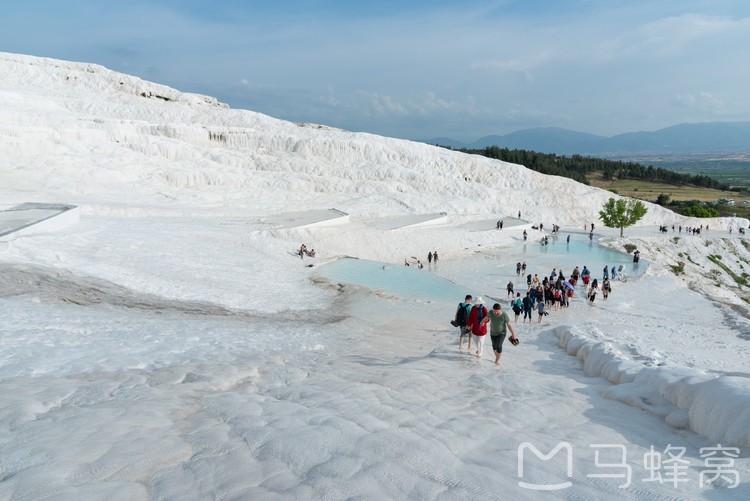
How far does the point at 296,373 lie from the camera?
27.5 ft

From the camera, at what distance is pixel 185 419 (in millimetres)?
5621

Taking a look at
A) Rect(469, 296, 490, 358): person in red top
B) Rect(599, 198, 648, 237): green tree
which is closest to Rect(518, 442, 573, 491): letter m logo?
Rect(469, 296, 490, 358): person in red top

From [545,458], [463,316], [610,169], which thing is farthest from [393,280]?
[610,169]

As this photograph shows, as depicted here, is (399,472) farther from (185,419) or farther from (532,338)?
(532,338)

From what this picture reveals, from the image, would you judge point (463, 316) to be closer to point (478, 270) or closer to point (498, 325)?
point (498, 325)

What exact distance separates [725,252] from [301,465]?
48.9 m

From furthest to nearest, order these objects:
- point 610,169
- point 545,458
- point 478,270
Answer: point 610,169 < point 478,270 < point 545,458

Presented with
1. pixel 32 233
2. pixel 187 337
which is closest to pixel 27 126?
pixel 32 233

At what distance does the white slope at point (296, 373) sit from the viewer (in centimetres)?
448

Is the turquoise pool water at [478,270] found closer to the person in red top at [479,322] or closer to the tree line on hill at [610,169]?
the person in red top at [479,322]

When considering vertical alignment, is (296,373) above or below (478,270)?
above

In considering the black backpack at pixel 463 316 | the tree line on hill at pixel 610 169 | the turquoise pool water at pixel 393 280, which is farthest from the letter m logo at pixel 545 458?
the tree line on hill at pixel 610 169

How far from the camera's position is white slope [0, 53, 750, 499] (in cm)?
448

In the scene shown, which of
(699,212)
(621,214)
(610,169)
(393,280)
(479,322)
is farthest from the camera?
(610,169)
